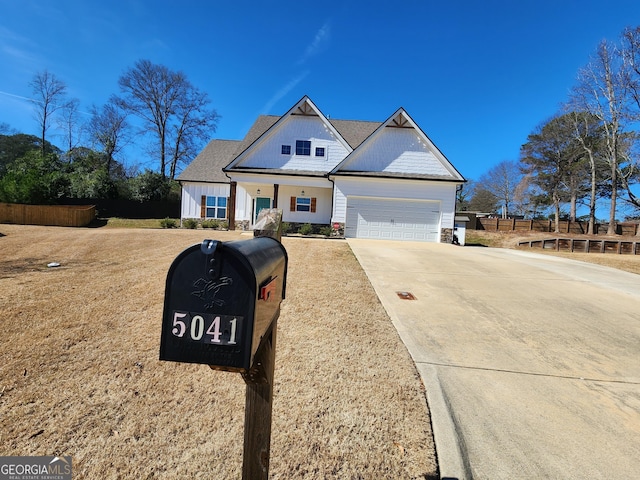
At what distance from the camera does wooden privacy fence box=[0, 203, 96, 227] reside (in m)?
19.3

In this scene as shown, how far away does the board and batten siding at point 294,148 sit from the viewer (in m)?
17.3

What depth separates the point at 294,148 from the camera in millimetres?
17562

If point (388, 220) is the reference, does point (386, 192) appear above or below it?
above

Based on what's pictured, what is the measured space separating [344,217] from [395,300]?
428 inches

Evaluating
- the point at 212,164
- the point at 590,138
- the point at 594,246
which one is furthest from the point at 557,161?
the point at 212,164

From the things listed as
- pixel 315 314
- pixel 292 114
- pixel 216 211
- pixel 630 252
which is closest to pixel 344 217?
pixel 292 114

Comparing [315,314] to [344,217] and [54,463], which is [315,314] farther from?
[344,217]

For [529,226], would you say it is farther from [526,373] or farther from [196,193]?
[526,373]

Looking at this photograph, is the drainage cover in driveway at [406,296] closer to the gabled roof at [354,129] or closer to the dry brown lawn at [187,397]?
the dry brown lawn at [187,397]

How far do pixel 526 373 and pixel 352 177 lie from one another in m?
13.5

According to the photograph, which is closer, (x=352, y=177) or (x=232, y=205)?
(x=352, y=177)

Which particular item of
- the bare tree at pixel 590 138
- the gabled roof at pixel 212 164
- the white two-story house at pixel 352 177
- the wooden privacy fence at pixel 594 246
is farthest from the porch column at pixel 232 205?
the bare tree at pixel 590 138

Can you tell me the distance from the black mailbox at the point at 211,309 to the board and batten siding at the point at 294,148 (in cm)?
1694

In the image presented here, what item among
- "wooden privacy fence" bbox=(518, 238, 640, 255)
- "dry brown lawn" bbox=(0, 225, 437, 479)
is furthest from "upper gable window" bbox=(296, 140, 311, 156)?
"wooden privacy fence" bbox=(518, 238, 640, 255)
